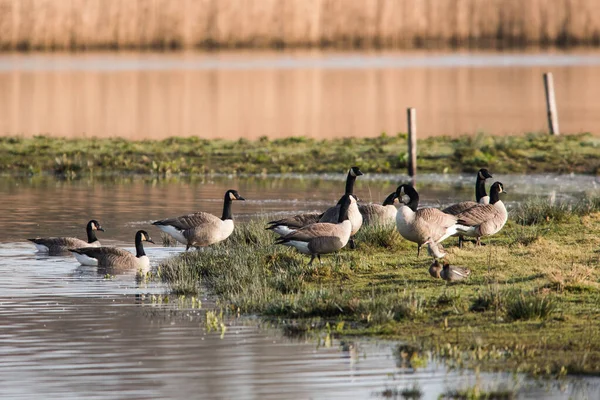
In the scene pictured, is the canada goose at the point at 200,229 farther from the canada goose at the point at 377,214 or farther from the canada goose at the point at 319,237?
the canada goose at the point at 319,237

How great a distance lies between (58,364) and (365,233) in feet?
29.1

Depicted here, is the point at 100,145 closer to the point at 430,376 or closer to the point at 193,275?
the point at 193,275

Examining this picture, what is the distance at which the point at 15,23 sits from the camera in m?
99.4

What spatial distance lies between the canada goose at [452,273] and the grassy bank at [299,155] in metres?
20.9

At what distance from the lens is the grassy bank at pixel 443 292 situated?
13.6 m

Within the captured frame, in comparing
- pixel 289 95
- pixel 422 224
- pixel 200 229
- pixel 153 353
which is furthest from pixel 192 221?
pixel 289 95

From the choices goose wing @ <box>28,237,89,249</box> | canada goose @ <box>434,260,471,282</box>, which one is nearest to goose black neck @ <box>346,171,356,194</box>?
canada goose @ <box>434,260,471,282</box>

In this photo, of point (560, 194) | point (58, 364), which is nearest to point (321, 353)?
point (58, 364)

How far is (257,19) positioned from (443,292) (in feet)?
298

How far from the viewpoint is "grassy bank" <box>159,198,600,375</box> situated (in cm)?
1362

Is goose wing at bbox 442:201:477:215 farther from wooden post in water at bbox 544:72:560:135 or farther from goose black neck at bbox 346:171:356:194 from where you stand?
wooden post in water at bbox 544:72:560:135

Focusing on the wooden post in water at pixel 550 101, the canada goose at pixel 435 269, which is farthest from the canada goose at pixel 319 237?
the wooden post in water at pixel 550 101

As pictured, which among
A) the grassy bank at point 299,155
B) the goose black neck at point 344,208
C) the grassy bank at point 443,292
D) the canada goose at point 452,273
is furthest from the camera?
the grassy bank at point 299,155

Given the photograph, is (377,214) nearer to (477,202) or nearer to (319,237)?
(477,202)
